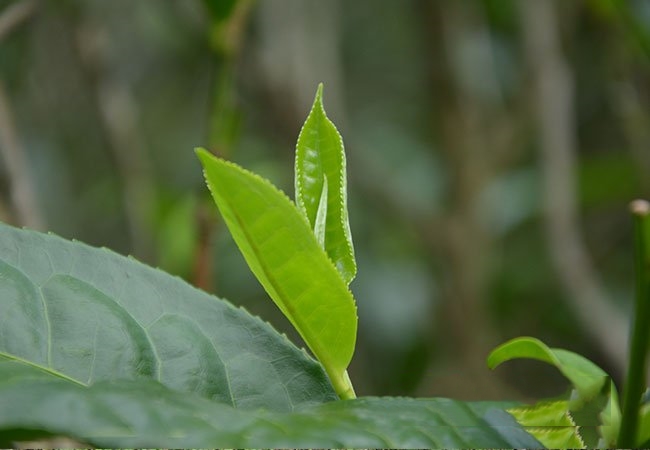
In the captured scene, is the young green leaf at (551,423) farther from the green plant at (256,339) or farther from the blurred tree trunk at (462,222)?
the blurred tree trunk at (462,222)

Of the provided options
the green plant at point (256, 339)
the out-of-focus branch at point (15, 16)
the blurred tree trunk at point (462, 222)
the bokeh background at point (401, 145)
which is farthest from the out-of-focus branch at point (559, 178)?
the green plant at point (256, 339)

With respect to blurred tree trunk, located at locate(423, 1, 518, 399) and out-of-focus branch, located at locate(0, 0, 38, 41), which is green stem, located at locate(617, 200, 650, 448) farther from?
blurred tree trunk, located at locate(423, 1, 518, 399)

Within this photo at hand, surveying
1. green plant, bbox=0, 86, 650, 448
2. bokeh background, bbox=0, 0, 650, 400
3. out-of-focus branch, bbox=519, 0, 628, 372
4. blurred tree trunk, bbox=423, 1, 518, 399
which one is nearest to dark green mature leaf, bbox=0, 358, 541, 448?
green plant, bbox=0, 86, 650, 448

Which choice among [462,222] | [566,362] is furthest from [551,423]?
[462,222]

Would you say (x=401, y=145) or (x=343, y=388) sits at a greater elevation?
(x=401, y=145)

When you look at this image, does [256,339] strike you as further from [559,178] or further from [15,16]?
[559,178]

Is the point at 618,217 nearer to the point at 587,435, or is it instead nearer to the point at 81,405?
the point at 587,435
